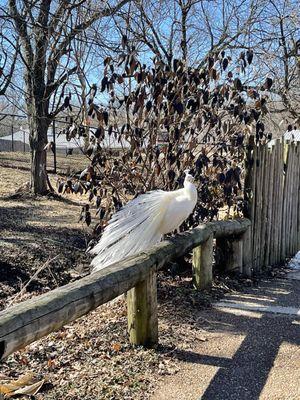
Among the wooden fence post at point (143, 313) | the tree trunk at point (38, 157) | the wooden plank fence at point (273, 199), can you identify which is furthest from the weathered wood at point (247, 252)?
the tree trunk at point (38, 157)

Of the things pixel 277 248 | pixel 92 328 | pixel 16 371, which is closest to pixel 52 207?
pixel 277 248

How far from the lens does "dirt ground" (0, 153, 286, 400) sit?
2.81m

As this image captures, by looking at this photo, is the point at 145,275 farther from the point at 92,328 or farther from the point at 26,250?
the point at 26,250

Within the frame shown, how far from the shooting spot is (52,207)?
9.47m

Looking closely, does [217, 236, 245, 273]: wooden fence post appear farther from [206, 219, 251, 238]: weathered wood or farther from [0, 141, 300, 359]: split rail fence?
[206, 219, 251, 238]: weathered wood

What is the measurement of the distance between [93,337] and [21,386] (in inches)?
35.1

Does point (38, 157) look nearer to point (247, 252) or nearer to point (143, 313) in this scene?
point (247, 252)

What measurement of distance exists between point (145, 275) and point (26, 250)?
135 inches

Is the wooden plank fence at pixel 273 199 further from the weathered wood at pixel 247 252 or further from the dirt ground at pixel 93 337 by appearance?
the dirt ground at pixel 93 337

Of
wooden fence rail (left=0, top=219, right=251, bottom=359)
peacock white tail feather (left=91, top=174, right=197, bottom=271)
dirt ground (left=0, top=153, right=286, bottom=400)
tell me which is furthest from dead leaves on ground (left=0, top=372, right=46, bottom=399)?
peacock white tail feather (left=91, top=174, right=197, bottom=271)

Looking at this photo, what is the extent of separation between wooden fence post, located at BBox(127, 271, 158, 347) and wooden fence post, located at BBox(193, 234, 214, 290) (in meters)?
1.28

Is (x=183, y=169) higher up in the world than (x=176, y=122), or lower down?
lower down

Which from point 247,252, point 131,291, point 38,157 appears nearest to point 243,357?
point 131,291

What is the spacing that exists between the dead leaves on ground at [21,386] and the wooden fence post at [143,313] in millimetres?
726
